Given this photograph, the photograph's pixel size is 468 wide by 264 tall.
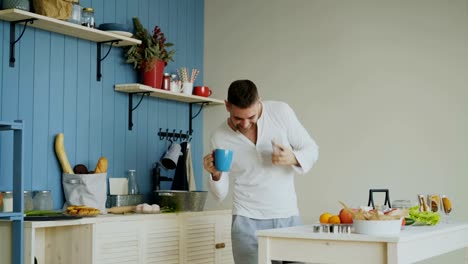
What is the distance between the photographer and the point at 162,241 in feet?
14.2

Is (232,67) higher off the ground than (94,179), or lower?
higher

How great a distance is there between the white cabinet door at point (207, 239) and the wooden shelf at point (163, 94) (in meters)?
0.91

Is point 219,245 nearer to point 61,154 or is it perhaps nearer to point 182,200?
point 182,200

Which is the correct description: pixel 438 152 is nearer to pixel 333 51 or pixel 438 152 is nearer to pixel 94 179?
pixel 333 51

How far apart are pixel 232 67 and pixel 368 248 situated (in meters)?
2.95

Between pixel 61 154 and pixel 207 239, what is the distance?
3.86 feet

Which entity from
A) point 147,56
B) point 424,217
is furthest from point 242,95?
point 147,56

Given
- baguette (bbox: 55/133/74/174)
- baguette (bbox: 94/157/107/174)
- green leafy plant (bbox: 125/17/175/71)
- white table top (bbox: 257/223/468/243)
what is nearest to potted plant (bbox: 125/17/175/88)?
green leafy plant (bbox: 125/17/175/71)

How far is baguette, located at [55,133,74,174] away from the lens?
4.15 m

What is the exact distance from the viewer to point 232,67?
5469 mm

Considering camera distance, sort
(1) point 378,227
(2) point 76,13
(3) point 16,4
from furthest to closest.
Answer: (2) point 76,13
(3) point 16,4
(1) point 378,227

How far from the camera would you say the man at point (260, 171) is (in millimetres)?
3377

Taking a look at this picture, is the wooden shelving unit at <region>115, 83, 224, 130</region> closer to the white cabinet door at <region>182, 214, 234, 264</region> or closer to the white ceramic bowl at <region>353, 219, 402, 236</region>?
the white cabinet door at <region>182, 214, 234, 264</region>

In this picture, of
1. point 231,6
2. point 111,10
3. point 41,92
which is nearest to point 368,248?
point 41,92
